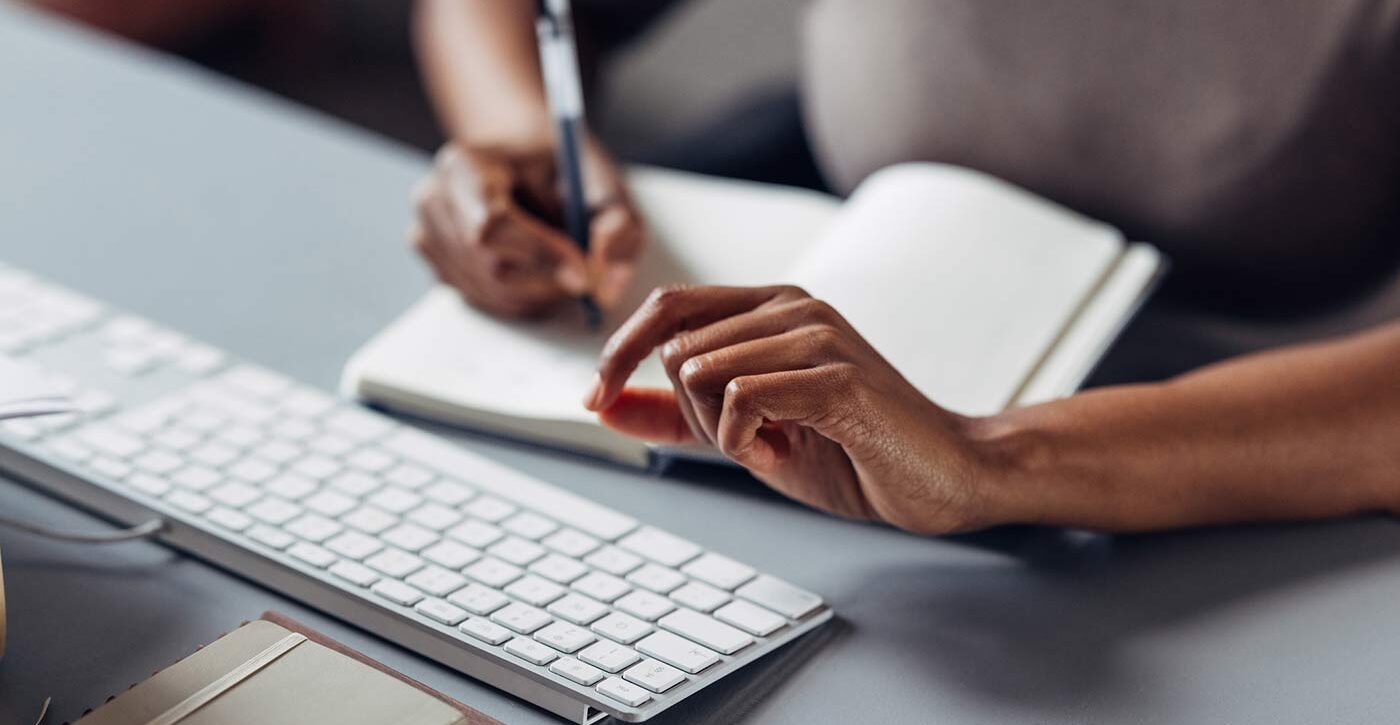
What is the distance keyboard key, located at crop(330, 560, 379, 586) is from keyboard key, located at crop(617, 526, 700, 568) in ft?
0.33

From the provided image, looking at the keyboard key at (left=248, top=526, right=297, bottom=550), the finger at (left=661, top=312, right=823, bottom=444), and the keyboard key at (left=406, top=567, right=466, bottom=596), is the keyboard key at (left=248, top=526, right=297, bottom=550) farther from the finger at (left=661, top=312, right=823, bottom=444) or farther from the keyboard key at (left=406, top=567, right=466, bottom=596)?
the finger at (left=661, top=312, right=823, bottom=444)

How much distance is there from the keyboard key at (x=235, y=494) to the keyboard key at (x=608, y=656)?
0.18m

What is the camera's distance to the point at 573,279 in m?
0.74

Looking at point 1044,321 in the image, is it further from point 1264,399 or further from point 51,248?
point 51,248

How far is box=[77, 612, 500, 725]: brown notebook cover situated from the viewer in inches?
17.5

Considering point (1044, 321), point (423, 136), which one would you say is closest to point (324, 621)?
point (1044, 321)

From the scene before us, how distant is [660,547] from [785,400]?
0.09 m

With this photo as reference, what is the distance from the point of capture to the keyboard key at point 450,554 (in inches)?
21.2

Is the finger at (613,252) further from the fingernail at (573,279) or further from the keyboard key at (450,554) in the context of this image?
the keyboard key at (450,554)

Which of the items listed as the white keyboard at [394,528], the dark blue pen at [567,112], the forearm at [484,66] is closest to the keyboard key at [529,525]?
the white keyboard at [394,528]

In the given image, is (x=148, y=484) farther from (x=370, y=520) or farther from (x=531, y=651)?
(x=531, y=651)

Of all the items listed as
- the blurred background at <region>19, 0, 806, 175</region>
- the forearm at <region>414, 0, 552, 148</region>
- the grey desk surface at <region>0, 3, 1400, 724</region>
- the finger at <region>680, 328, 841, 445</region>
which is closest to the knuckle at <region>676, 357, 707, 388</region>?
the finger at <region>680, 328, 841, 445</region>

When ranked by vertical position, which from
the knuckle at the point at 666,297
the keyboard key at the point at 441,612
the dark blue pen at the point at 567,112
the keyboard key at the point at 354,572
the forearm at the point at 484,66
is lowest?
the keyboard key at the point at 441,612

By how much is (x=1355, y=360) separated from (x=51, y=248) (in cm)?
74
